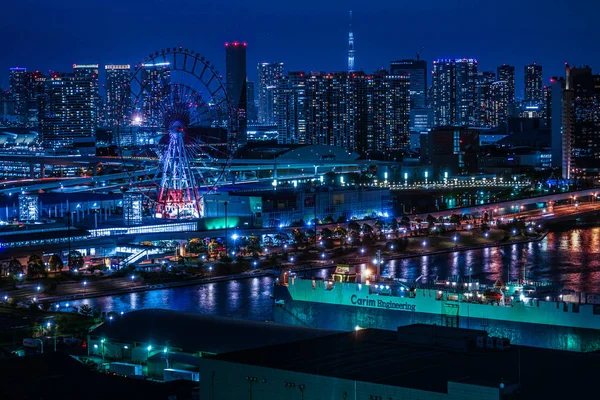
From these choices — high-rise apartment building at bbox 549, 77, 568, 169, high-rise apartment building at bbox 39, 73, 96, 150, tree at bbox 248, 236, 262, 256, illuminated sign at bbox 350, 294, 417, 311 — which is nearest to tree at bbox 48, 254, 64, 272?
tree at bbox 248, 236, 262, 256

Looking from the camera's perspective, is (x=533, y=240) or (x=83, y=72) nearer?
(x=533, y=240)

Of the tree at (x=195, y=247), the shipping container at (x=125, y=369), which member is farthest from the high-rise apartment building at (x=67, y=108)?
the shipping container at (x=125, y=369)

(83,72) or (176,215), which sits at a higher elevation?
(83,72)

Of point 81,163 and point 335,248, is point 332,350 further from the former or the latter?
point 81,163

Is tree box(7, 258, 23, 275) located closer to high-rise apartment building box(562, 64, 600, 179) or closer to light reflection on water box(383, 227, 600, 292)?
light reflection on water box(383, 227, 600, 292)

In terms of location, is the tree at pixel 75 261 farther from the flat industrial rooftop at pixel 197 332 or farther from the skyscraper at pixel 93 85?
the skyscraper at pixel 93 85

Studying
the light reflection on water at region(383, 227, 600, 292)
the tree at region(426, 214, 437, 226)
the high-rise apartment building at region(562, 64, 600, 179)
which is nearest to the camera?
the light reflection on water at region(383, 227, 600, 292)

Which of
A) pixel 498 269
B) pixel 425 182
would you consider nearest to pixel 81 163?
pixel 425 182
